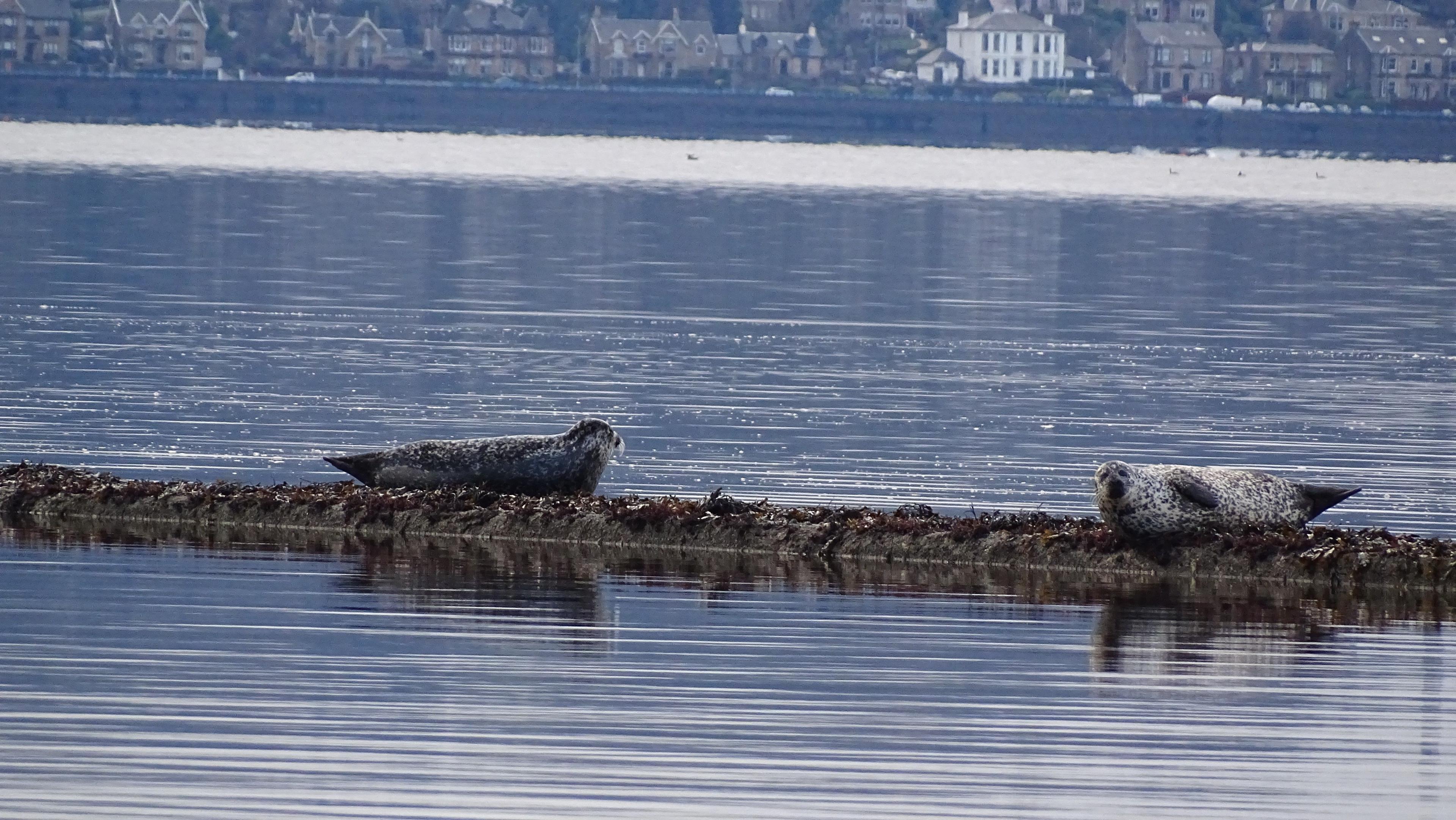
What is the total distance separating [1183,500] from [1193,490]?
0.14 m

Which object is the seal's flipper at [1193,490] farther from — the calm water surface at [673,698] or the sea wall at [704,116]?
the sea wall at [704,116]

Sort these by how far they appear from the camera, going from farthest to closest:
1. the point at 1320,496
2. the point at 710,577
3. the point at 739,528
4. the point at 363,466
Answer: the point at 363,466
the point at 1320,496
the point at 739,528
the point at 710,577

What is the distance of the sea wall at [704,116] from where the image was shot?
580 ft

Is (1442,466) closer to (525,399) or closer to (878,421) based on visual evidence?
(878,421)

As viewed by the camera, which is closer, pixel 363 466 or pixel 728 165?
pixel 363 466

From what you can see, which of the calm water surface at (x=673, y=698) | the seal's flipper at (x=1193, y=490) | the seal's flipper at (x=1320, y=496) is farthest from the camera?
the seal's flipper at (x=1320, y=496)

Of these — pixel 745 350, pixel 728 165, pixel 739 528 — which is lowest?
pixel 728 165

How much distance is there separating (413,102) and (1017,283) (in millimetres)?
137758

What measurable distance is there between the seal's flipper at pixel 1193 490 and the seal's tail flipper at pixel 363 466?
5.46 m

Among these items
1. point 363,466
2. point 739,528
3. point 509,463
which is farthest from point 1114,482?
point 363,466

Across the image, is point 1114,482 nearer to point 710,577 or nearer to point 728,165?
point 710,577

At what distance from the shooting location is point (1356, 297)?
49812 mm

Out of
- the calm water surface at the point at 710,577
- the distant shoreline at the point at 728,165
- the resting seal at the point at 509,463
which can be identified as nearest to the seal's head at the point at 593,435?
the resting seal at the point at 509,463

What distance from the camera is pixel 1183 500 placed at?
16.4m
